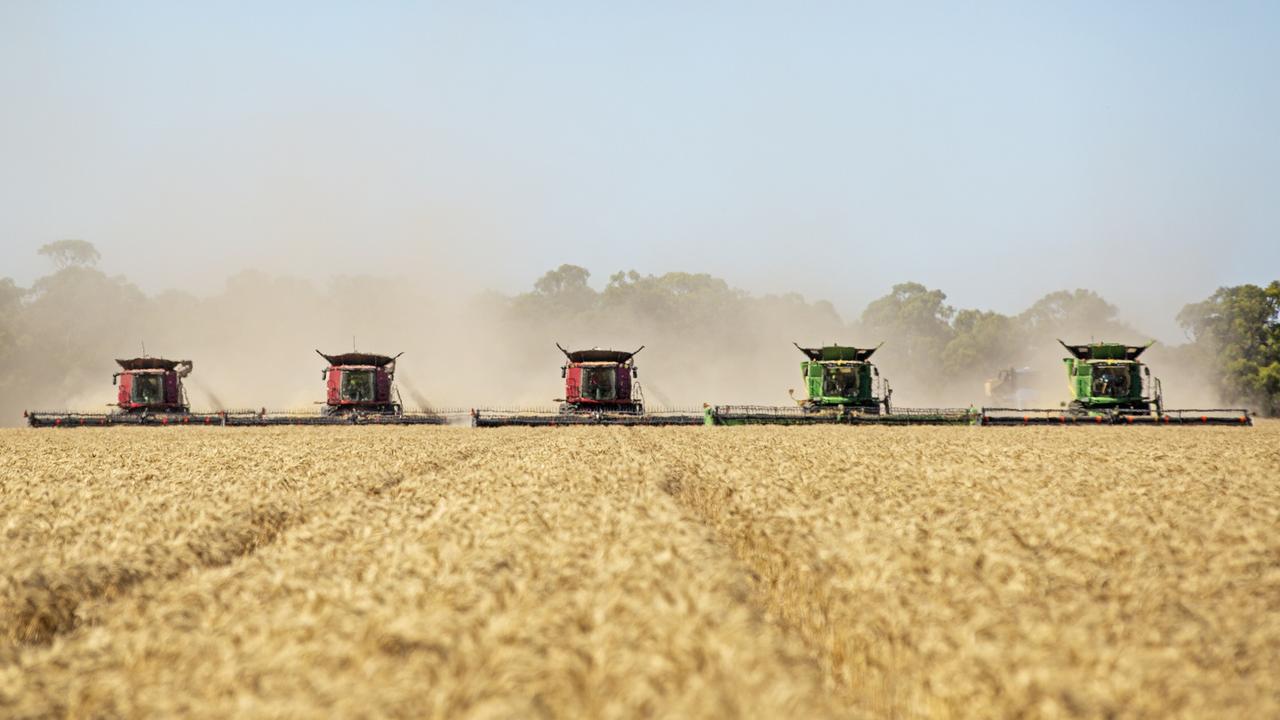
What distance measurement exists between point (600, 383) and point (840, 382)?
31.3 feet

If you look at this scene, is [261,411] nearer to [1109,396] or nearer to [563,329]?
[1109,396]

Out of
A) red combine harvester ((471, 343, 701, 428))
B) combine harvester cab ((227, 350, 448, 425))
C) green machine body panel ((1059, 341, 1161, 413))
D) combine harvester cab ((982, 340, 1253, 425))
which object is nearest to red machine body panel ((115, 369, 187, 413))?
combine harvester cab ((227, 350, 448, 425))

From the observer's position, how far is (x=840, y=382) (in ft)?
109

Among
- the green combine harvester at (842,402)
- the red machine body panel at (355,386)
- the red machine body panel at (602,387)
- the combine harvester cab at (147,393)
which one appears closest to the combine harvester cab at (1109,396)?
the green combine harvester at (842,402)

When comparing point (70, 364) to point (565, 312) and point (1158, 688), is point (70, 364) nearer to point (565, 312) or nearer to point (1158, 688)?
point (565, 312)

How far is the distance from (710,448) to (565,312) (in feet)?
346

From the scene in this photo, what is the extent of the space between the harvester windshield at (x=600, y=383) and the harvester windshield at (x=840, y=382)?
836 centimetres

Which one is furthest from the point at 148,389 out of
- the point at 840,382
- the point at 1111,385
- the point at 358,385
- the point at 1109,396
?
the point at 1111,385

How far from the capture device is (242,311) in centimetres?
10588

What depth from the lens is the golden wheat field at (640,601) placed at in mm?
3492

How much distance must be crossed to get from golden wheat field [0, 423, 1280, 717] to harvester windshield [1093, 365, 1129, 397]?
25145 millimetres

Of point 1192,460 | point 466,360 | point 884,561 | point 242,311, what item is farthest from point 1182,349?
point 242,311

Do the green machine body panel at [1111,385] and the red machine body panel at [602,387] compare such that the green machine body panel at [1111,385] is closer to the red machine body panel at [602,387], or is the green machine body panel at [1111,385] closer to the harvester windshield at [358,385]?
the red machine body panel at [602,387]

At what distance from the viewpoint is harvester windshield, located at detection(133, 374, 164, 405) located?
37500 mm
